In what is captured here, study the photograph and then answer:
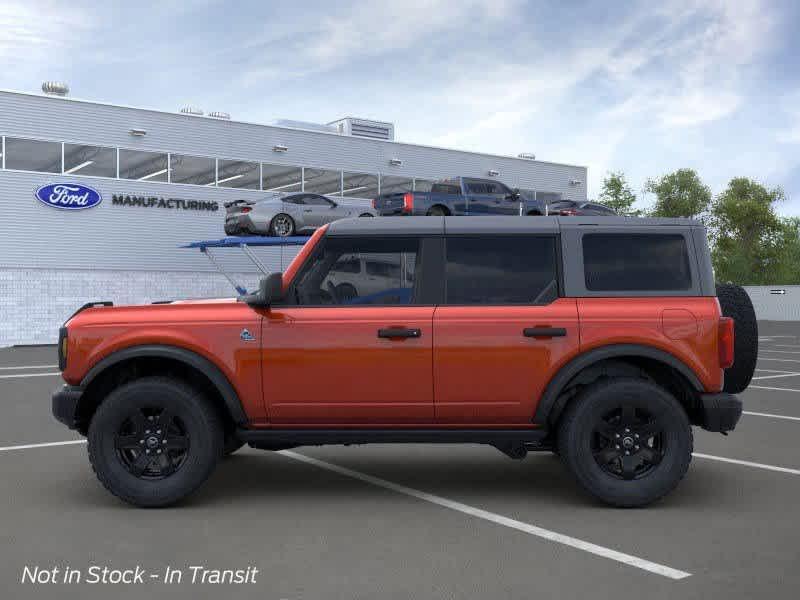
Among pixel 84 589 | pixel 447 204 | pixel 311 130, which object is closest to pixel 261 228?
pixel 447 204

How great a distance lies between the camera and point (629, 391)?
19.7 feet

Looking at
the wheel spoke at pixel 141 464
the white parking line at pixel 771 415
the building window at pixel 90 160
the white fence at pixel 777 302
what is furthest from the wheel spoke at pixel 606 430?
the white fence at pixel 777 302

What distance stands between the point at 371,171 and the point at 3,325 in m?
15.8

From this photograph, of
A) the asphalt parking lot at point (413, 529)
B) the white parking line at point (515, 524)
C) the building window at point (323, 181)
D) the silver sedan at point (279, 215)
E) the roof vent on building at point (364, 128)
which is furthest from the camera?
the roof vent on building at point (364, 128)

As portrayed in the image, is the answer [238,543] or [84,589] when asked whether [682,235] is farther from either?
[84,589]

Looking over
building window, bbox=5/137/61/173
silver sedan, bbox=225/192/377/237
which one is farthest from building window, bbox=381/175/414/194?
building window, bbox=5/137/61/173

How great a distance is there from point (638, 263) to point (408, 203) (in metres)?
17.5

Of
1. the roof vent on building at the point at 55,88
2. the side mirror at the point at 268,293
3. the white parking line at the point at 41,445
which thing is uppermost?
the roof vent on building at the point at 55,88

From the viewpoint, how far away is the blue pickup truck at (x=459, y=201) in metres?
24.3

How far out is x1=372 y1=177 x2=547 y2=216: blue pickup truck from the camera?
24.3 metres

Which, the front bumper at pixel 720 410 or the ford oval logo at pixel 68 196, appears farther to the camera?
the ford oval logo at pixel 68 196

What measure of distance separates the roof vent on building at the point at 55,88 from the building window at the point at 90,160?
2.44 metres

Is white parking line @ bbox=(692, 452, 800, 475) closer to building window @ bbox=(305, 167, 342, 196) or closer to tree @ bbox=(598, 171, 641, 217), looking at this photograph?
building window @ bbox=(305, 167, 342, 196)

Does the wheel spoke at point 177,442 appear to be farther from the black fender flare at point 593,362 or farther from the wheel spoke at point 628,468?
the wheel spoke at point 628,468
